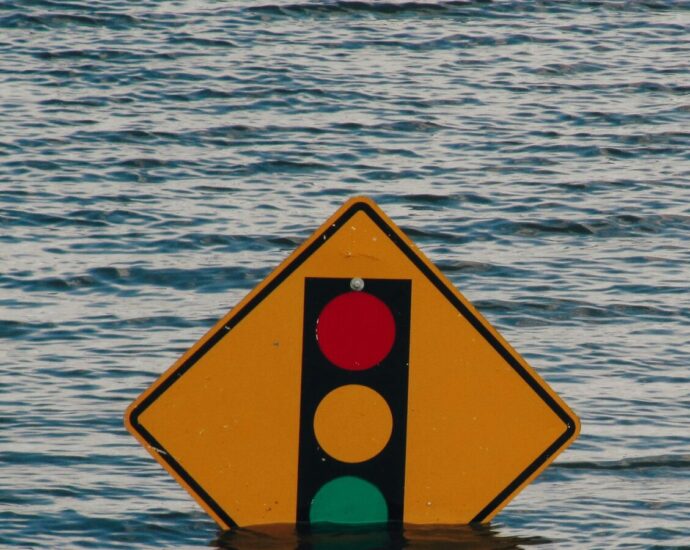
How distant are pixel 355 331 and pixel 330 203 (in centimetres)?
990

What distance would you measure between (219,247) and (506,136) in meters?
5.84

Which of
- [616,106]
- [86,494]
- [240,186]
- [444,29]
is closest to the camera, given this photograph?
[86,494]

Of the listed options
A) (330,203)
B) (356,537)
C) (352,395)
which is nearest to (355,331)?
(352,395)

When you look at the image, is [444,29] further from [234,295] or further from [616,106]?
[234,295]

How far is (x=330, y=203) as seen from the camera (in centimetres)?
1436

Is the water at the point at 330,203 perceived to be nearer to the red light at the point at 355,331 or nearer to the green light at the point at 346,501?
the green light at the point at 346,501

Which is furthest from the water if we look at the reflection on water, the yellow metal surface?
the yellow metal surface

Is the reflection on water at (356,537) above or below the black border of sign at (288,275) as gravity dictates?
below

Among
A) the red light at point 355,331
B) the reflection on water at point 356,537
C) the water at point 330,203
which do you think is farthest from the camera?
the water at point 330,203

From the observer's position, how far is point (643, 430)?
805 centimetres

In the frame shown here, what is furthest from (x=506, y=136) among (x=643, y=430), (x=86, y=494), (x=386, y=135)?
(x=86, y=494)

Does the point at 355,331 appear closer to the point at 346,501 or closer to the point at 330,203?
the point at 346,501

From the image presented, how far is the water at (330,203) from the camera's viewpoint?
23.5ft

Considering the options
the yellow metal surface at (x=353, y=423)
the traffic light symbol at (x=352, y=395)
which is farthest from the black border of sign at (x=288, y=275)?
the yellow metal surface at (x=353, y=423)
